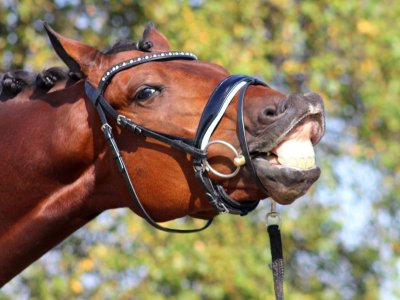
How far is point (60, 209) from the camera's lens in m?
4.14

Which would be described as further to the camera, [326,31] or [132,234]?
[326,31]

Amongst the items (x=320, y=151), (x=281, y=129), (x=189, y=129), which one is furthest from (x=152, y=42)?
(x=320, y=151)

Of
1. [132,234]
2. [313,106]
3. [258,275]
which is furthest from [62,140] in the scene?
[258,275]

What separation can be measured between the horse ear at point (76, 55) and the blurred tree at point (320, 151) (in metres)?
4.66

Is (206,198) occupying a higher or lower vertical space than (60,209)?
higher

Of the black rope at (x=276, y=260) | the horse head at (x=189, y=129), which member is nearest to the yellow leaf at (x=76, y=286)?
the horse head at (x=189, y=129)

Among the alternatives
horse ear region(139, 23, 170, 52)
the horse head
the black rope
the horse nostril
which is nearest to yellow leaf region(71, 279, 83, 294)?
horse ear region(139, 23, 170, 52)

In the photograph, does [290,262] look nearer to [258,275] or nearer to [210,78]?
[258,275]

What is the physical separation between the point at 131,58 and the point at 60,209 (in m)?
0.73

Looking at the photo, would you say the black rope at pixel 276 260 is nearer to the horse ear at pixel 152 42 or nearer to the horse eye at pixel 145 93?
the horse eye at pixel 145 93

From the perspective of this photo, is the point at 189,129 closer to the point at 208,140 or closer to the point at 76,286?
the point at 208,140

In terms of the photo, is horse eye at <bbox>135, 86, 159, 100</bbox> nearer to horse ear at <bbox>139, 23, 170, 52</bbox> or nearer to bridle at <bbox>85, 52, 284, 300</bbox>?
bridle at <bbox>85, 52, 284, 300</bbox>

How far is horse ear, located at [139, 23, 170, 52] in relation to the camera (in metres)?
4.28

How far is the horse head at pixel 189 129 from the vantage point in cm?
373
